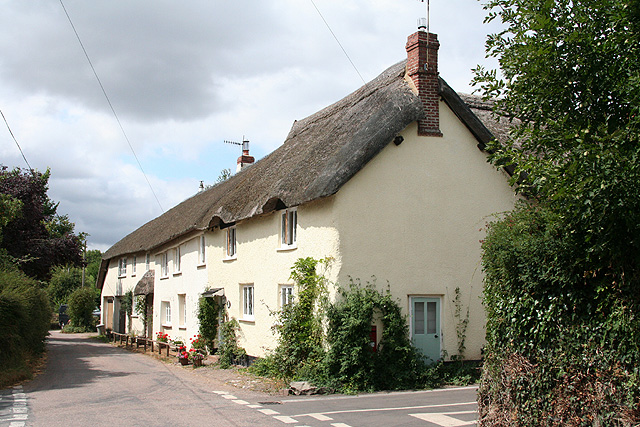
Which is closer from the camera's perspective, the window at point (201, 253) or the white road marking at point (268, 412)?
the white road marking at point (268, 412)

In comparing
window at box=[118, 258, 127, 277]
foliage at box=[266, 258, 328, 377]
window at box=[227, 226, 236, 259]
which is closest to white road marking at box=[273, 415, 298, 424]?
foliage at box=[266, 258, 328, 377]

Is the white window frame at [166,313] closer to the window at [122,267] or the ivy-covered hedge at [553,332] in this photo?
the window at [122,267]

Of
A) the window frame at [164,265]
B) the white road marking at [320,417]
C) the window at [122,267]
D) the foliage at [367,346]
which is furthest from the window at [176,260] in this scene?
the white road marking at [320,417]

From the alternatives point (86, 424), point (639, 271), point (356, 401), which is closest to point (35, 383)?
point (86, 424)

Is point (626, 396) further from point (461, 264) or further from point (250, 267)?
point (250, 267)

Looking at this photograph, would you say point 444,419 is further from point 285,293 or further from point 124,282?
point 124,282

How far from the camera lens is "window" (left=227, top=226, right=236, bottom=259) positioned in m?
19.0

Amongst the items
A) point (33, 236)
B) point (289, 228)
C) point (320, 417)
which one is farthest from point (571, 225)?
point (33, 236)

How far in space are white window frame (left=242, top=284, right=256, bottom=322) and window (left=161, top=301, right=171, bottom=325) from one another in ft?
28.1

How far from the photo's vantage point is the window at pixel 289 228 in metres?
15.1

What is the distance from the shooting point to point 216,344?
20.3m

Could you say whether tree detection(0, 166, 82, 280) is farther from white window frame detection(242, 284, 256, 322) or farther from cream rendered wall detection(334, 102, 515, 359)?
cream rendered wall detection(334, 102, 515, 359)

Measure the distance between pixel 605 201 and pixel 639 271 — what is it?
0.98 meters

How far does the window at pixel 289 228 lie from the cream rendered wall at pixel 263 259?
0.51 ft
